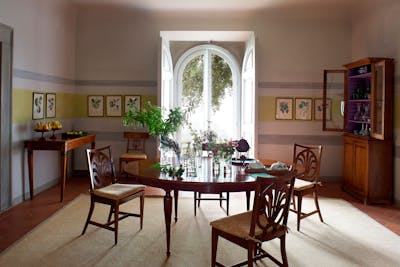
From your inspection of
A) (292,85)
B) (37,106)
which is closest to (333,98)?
(292,85)

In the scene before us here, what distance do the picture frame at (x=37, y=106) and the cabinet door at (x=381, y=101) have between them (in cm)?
533

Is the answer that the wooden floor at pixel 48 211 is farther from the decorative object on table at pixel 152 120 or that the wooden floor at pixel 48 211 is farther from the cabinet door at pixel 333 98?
the cabinet door at pixel 333 98

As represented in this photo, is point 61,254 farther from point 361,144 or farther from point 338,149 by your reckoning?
point 338,149

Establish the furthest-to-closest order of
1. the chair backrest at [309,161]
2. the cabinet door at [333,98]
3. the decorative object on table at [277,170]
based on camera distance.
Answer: the cabinet door at [333,98] → the chair backrest at [309,161] → the decorative object on table at [277,170]

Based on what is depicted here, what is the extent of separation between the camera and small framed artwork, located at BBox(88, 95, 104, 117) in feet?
24.4

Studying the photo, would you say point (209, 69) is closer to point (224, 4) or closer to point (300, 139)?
point (224, 4)

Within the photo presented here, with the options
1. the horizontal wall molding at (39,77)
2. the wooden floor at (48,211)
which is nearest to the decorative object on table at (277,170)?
the wooden floor at (48,211)

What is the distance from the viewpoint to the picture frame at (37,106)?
225 inches

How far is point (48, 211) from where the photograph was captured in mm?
4926

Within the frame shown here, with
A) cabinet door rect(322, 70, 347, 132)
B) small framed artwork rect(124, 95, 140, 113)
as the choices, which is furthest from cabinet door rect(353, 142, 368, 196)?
small framed artwork rect(124, 95, 140, 113)

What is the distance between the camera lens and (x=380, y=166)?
18.2 ft

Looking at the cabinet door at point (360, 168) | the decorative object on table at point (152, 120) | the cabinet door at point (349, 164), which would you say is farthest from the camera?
the decorative object on table at point (152, 120)

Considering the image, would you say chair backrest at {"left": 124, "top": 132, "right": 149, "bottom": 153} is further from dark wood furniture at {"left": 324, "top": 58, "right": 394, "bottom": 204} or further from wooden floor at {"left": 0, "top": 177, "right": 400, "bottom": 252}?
dark wood furniture at {"left": 324, "top": 58, "right": 394, "bottom": 204}

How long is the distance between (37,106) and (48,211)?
1.85 meters
